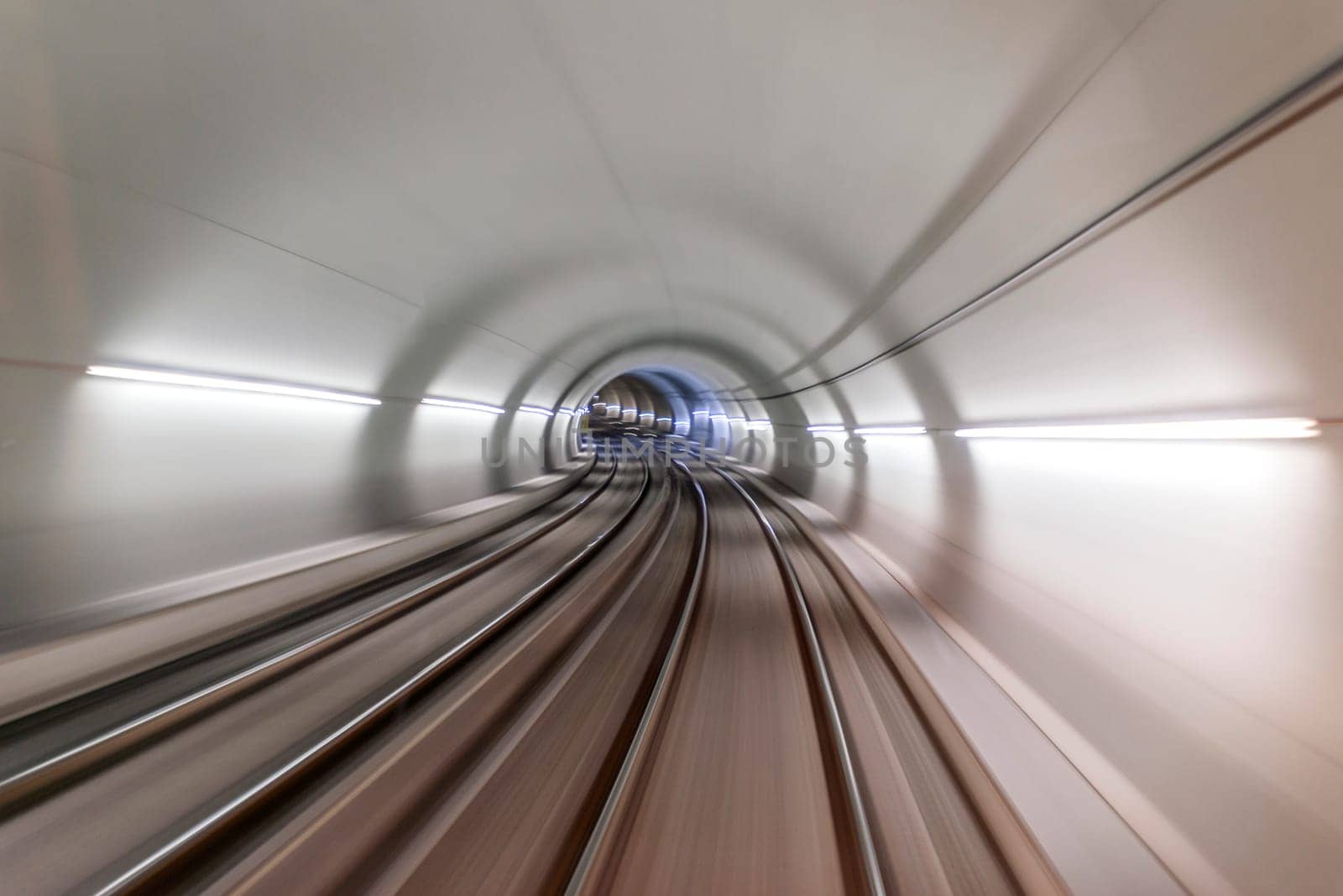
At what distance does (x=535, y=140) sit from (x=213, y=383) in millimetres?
3936

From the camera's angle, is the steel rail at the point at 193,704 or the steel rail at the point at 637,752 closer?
the steel rail at the point at 637,752

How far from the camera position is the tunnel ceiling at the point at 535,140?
3.13 m

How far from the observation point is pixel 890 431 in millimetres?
9656

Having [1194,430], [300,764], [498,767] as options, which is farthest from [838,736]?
[300,764]

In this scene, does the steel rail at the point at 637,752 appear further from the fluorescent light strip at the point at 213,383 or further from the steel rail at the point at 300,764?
the fluorescent light strip at the point at 213,383

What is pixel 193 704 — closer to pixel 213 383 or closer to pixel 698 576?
pixel 213 383

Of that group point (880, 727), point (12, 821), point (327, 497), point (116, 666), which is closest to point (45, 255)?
point (116, 666)

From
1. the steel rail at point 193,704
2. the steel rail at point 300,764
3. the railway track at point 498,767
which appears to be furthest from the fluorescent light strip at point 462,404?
the steel rail at point 300,764

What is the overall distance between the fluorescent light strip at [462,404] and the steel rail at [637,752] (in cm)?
590

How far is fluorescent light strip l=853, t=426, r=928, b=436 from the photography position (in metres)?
8.39

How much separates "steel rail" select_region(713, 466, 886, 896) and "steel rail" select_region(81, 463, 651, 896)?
106 inches

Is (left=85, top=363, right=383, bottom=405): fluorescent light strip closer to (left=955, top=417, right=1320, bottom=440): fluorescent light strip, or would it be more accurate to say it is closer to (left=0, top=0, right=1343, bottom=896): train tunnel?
(left=0, top=0, right=1343, bottom=896): train tunnel

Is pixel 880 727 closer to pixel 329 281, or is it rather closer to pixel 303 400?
pixel 329 281

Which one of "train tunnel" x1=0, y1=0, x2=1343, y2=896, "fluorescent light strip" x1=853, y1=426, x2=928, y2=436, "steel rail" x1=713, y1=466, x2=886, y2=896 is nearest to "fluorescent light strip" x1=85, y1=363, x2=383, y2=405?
"train tunnel" x1=0, y1=0, x2=1343, y2=896
